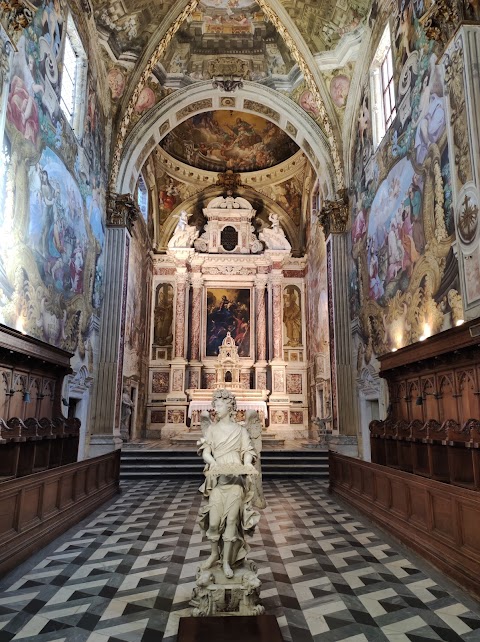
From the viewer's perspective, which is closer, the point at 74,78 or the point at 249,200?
the point at 74,78

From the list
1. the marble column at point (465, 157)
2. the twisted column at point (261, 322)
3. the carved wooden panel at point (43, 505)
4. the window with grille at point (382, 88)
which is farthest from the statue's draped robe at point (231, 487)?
the twisted column at point (261, 322)

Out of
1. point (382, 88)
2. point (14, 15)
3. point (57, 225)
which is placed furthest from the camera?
point (382, 88)

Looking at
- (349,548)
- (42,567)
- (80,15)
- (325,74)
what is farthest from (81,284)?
(325,74)

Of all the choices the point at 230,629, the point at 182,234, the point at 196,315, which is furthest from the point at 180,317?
the point at 230,629

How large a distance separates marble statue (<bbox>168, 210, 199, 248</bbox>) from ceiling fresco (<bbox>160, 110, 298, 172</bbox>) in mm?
2828

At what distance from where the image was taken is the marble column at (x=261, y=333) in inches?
789

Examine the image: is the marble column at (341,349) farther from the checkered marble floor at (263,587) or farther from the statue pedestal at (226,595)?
the statue pedestal at (226,595)

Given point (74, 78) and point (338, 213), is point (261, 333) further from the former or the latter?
point (74, 78)

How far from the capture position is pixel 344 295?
1374 cm

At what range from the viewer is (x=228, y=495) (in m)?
4.12

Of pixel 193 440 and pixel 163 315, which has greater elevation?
pixel 163 315

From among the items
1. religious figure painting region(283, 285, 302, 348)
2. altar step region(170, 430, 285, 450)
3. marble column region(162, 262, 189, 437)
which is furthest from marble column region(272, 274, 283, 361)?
altar step region(170, 430, 285, 450)

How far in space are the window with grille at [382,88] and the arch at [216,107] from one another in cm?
284

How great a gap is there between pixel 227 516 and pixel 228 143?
64.3ft
